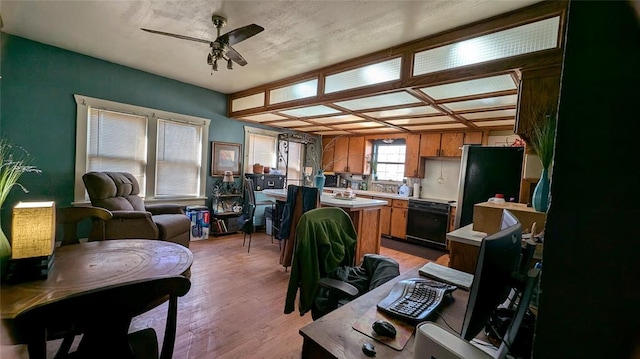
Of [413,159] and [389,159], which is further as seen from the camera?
[389,159]

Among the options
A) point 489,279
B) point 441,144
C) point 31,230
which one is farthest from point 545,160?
point 441,144

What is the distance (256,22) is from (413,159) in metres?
4.01

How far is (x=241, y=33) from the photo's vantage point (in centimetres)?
202

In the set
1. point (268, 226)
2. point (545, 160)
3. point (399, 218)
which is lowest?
point (268, 226)

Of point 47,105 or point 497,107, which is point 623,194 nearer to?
point 497,107

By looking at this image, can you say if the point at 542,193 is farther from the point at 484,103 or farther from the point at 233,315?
the point at 233,315

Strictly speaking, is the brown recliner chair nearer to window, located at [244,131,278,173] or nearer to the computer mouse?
window, located at [244,131,278,173]

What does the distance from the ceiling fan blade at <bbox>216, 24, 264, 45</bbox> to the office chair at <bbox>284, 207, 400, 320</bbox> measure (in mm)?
1406

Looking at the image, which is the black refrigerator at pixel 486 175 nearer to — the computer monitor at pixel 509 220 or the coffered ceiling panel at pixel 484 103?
the coffered ceiling panel at pixel 484 103

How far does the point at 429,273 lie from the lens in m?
1.45

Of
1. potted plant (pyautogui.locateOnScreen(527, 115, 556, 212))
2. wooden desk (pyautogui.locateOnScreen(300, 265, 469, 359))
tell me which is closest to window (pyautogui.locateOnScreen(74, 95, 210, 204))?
wooden desk (pyautogui.locateOnScreen(300, 265, 469, 359))

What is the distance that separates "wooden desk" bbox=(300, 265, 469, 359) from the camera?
808 millimetres

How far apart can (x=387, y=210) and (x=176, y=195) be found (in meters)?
3.90

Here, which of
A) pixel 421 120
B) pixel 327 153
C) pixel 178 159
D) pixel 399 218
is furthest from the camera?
pixel 327 153
